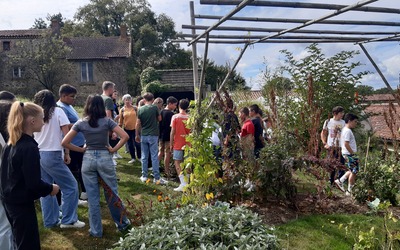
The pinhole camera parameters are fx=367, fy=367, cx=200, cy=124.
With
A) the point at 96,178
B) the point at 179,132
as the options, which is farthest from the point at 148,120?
the point at 96,178

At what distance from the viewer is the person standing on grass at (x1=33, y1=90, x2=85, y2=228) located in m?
4.60

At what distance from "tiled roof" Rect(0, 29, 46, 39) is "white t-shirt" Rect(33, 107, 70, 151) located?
102 ft

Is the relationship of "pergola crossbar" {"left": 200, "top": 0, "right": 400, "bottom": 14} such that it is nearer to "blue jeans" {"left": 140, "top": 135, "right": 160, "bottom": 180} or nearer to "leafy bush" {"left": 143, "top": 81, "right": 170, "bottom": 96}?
"blue jeans" {"left": 140, "top": 135, "right": 160, "bottom": 180}

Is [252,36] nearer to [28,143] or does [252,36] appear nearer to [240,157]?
[240,157]

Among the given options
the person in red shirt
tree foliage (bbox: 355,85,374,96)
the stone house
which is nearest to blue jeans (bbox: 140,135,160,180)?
the person in red shirt

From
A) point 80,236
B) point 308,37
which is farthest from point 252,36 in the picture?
point 80,236

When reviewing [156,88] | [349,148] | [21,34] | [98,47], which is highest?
[21,34]

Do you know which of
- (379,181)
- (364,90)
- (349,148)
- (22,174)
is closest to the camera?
(22,174)

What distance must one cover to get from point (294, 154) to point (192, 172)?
152 centimetres

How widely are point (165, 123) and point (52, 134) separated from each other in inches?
124

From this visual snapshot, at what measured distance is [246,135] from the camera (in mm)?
6230

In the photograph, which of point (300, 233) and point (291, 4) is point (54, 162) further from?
point (291, 4)

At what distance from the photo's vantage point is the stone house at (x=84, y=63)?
3331 centimetres

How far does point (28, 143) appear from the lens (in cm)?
329
